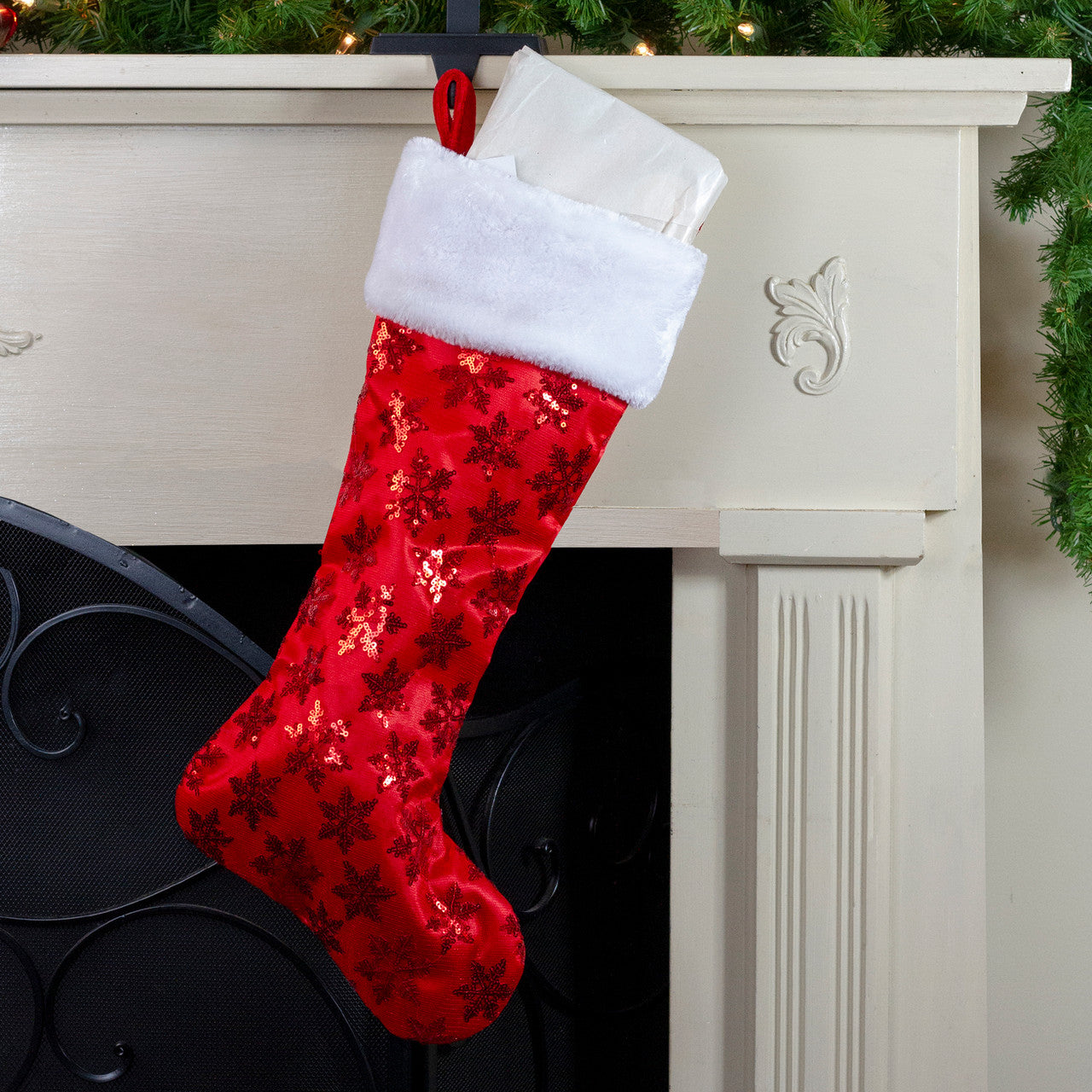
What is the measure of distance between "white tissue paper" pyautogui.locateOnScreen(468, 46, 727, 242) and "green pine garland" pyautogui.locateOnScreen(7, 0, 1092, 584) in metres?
0.17

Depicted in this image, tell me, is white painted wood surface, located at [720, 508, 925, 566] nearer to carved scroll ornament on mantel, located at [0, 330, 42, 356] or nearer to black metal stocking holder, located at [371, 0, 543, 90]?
black metal stocking holder, located at [371, 0, 543, 90]

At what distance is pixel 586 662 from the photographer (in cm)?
113

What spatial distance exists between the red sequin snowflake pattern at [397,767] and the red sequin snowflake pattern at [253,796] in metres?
0.08

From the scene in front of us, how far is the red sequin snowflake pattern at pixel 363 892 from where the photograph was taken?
2.46 ft

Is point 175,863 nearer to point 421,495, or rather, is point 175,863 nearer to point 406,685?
point 406,685

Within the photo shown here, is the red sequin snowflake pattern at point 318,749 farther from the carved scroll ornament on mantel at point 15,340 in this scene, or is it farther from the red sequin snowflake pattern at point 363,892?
the carved scroll ornament on mantel at point 15,340

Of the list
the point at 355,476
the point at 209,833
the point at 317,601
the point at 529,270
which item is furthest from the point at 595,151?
the point at 209,833

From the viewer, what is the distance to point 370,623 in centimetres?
76

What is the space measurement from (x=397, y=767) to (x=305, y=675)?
106 mm

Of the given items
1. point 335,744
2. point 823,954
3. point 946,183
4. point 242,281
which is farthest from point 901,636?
point 242,281

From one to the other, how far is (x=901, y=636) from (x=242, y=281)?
72 centimetres

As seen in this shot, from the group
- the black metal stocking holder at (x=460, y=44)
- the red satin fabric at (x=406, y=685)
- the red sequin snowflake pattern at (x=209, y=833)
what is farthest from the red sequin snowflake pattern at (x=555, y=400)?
the red sequin snowflake pattern at (x=209, y=833)

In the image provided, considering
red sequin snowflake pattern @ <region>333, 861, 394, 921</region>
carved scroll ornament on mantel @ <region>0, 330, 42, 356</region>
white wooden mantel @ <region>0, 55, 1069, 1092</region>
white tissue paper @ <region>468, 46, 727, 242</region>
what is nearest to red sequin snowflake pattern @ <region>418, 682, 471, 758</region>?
red sequin snowflake pattern @ <region>333, 861, 394, 921</region>

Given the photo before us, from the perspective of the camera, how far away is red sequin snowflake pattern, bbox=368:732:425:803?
0.75 metres
